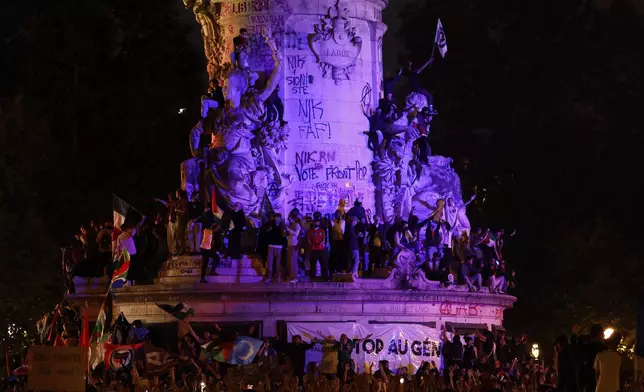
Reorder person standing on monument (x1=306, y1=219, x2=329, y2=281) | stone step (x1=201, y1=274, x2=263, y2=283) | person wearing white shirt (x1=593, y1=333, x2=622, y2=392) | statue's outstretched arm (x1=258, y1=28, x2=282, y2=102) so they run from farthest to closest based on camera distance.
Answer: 1. statue's outstretched arm (x1=258, y1=28, x2=282, y2=102)
2. person standing on monument (x1=306, y1=219, x2=329, y2=281)
3. stone step (x1=201, y1=274, x2=263, y2=283)
4. person wearing white shirt (x1=593, y1=333, x2=622, y2=392)

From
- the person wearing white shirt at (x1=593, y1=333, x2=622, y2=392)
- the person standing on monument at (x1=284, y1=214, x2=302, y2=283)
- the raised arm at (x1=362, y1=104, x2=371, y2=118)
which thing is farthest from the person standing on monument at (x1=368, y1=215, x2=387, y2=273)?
the person wearing white shirt at (x1=593, y1=333, x2=622, y2=392)

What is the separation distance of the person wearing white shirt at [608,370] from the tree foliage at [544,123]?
31.2 meters

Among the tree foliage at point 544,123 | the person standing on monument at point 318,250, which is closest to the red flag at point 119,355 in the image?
the person standing on monument at point 318,250

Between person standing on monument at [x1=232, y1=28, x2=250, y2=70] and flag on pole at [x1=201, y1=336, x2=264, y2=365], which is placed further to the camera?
person standing on monument at [x1=232, y1=28, x2=250, y2=70]

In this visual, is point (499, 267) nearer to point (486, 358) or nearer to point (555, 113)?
point (486, 358)

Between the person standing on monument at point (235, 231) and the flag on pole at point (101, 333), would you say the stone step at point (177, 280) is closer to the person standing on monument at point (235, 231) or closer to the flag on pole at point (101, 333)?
the person standing on monument at point (235, 231)

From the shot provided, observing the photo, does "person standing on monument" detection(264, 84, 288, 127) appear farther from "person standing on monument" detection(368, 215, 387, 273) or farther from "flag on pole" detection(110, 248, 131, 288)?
"flag on pole" detection(110, 248, 131, 288)

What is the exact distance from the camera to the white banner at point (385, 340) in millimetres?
39188

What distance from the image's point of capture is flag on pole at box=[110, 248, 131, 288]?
122 feet

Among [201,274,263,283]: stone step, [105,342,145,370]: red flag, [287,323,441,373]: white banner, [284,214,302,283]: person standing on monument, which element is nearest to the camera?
[105,342,145,370]: red flag

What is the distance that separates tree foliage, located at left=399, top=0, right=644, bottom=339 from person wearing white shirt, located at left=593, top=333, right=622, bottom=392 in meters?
31.2

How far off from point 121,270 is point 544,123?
24.3 m

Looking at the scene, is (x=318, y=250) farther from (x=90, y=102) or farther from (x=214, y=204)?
(x=90, y=102)

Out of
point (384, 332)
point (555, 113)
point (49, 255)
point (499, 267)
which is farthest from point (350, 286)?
point (555, 113)
